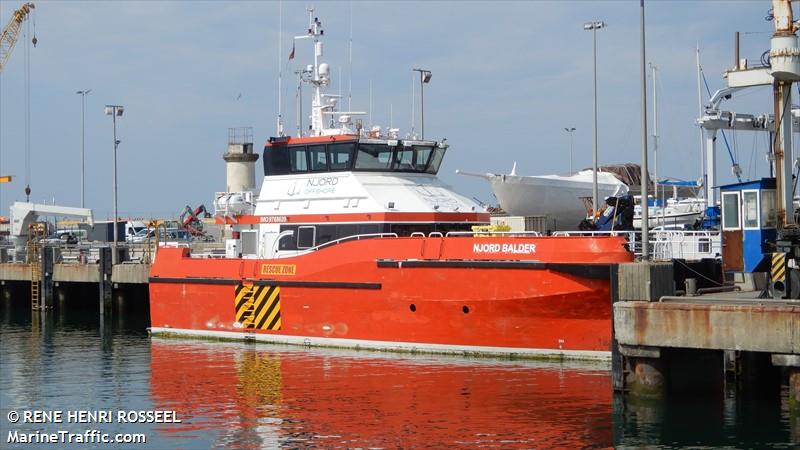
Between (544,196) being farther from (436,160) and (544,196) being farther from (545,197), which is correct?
(436,160)

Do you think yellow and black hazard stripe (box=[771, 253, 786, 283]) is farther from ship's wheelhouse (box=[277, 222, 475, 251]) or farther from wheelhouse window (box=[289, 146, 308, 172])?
wheelhouse window (box=[289, 146, 308, 172])

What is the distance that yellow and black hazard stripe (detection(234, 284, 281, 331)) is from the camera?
74.2 feet

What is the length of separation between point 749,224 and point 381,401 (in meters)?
6.64

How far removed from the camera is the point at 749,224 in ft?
55.0

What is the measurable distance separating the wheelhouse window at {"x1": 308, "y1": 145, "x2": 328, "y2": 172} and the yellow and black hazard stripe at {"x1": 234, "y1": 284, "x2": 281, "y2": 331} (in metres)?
2.82

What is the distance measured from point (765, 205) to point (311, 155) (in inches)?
403

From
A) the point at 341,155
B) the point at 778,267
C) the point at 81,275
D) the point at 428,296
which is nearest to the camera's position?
the point at 778,267

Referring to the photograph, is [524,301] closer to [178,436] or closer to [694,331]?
[694,331]

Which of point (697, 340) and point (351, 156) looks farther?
point (351, 156)

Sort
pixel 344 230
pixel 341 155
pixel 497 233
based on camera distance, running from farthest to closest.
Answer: pixel 341 155, pixel 344 230, pixel 497 233

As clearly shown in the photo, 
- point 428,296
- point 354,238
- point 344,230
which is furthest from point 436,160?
point 428,296

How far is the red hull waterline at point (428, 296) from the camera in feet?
60.0

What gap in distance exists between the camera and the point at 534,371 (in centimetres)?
1797

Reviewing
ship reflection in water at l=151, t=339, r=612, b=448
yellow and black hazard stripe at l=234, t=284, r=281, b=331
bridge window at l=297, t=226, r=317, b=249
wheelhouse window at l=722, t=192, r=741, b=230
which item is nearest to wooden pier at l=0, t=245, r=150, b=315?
yellow and black hazard stripe at l=234, t=284, r=281, b=331
